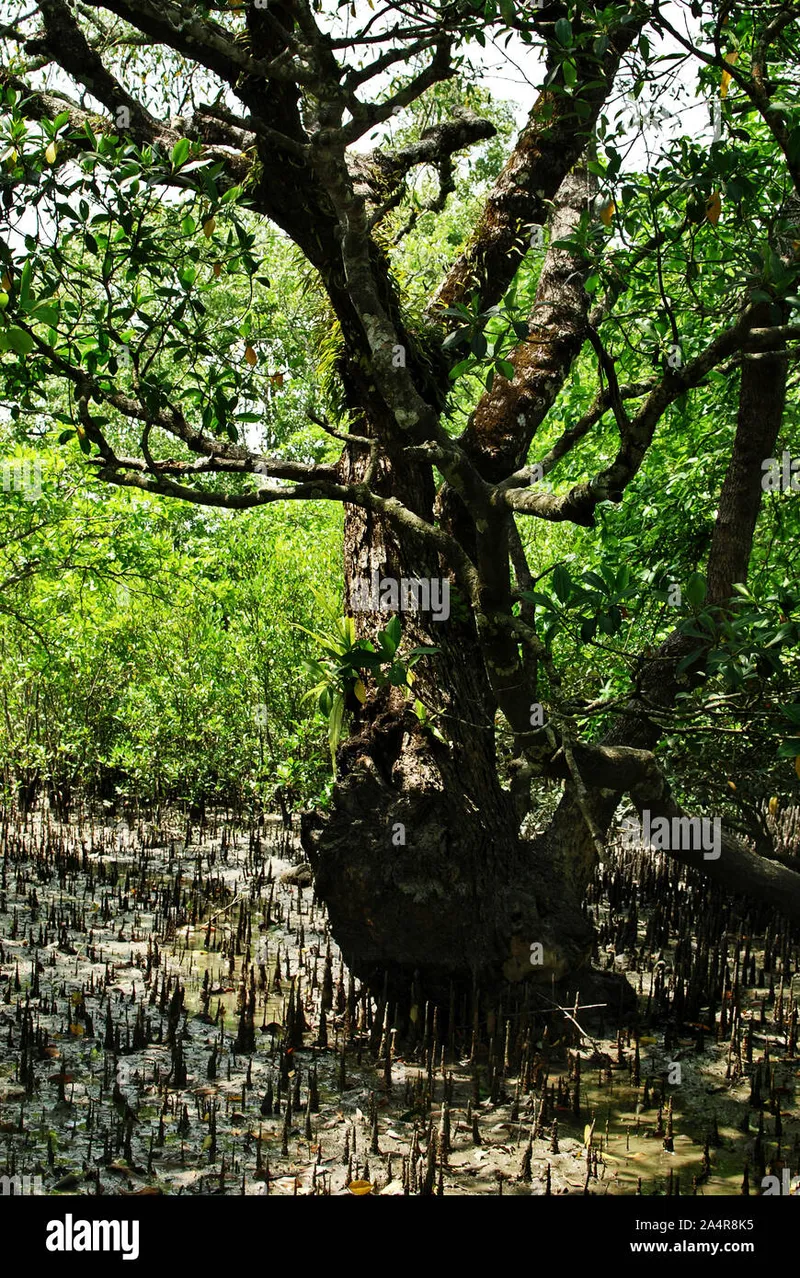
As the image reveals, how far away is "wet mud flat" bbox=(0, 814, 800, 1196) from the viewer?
377cm

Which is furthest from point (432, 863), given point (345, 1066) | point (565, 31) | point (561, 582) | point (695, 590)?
point (565, 31)

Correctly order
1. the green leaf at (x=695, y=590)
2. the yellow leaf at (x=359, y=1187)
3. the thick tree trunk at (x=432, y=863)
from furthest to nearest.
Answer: the thick tree trunk at (x=432, y=863) → the yellow leaf at (x=359, y=1187) → the green leaf at (x=695, y=590)

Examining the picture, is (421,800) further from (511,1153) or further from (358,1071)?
(511,1153)

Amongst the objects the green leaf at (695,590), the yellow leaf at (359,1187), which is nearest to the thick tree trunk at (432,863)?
the yellow leaf at (359,1187)

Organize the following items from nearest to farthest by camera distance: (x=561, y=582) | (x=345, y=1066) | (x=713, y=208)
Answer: (x=561, y=582) → (x=713, y=208) → (x=345, y=1066)

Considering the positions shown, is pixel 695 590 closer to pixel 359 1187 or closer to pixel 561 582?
pixel 561 582

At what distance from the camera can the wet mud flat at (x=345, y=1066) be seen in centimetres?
377

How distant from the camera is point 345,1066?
4.61 m

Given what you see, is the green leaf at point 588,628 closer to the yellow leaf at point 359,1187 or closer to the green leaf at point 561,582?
the green leaf at point 561,582

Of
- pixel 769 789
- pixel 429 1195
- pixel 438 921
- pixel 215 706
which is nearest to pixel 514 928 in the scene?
pixel 438 921

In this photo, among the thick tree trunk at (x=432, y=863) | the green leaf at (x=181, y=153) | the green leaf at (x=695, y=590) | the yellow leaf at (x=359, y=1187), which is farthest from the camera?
the thick tree trunk at (x=432, y=863)

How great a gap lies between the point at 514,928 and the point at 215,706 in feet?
15.2

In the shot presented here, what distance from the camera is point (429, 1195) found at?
11.2ft

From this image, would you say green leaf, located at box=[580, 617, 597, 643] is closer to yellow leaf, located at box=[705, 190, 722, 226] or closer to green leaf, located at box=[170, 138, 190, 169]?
yellow leaf, located at box=[705, 190, 722, 226]
